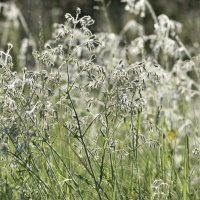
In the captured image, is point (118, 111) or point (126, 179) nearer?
point (118, 111)

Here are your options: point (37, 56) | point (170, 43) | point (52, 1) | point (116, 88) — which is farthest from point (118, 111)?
point (52, 1)

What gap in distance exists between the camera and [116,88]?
244cm

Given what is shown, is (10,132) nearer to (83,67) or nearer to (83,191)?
(83,67)

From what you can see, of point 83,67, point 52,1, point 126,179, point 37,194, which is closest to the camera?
point 83,67

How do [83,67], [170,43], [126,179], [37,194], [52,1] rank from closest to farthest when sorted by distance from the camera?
[83,67] < [37,194] < [126,179] < [170,43] < [52,1]

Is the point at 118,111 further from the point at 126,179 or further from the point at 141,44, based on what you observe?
the point at 141,44

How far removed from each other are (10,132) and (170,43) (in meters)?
2.12

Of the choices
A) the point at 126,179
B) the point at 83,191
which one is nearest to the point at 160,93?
the point at 126,179

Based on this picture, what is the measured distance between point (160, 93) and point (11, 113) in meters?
2.12

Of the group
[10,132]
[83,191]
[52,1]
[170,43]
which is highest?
[52,1]

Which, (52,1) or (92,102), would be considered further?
(52,1)

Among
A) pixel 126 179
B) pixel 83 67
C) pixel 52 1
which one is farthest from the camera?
pixel 52 1

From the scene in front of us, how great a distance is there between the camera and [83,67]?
2412 mm

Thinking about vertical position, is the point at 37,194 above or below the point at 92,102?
below
